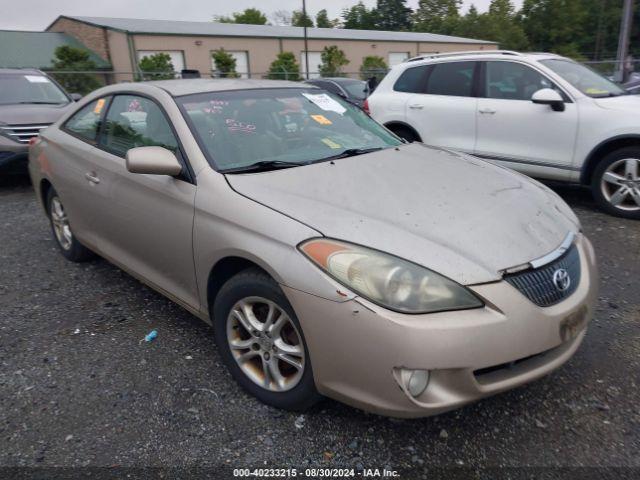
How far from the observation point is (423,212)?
7.82ft

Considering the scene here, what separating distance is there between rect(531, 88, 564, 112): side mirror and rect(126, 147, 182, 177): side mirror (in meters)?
4.20

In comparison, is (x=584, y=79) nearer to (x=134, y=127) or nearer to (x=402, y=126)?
(x=402, y=126)

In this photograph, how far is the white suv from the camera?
17.1 feet

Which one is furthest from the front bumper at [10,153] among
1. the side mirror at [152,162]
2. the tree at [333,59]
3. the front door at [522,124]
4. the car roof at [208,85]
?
the tree at [333,59]

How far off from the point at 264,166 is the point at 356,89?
11.3m

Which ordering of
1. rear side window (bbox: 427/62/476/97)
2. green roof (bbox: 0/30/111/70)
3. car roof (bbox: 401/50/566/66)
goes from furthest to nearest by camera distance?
green roof (bbox: 0/30/111/70) < rear side window (bbox: 427/62/476/97) < car roof (bbox: 401/50/566/66)

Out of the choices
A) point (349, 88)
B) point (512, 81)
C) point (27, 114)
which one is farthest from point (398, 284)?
point (349, 88)

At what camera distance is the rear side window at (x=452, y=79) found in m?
6.38

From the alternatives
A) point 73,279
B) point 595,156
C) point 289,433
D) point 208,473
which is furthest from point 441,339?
point 595,156

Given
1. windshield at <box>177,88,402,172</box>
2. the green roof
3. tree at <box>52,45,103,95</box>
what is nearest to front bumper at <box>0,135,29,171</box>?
windshield at <box>177,88,402,172</box>

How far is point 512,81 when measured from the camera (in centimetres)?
598

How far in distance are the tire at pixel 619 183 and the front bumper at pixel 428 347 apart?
369 centimetres

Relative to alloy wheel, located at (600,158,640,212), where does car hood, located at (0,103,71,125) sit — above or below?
above

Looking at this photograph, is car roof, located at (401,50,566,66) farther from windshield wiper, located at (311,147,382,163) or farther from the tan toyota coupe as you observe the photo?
windshield wiper, located at (311,147,382,163)
